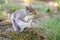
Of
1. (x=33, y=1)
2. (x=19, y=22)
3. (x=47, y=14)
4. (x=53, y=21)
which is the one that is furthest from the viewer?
(x=33, y=1)

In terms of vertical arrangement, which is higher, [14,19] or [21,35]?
[14,19]

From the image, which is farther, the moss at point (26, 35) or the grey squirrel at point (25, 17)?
the moss at point (26, 35)

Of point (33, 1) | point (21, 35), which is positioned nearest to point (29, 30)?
point (21, 35)

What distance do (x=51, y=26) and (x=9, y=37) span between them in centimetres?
128

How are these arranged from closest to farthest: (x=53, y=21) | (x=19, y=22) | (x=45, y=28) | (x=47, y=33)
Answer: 1. (x=19, y=22)
2. (x=47, y=33)
3. (x=45, y=28)
4. (x=53, y=21)

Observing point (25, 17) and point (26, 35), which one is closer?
point (25, 17)

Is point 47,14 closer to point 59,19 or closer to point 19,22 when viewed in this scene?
point 59,19

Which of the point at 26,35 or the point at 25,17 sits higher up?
the point at 25,17

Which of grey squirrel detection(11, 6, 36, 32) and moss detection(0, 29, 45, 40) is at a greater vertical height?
grey squirrel detection(11, 6, 36, 32)

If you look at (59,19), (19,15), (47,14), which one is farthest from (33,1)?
(19,15)

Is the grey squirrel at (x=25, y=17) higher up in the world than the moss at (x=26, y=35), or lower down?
higher up

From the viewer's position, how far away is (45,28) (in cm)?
500

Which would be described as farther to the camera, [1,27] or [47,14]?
[47,14]

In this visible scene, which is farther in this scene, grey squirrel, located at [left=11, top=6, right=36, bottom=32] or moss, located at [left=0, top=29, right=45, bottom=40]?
moss, located at [left=0, top=29, right=45, bottom=40]
